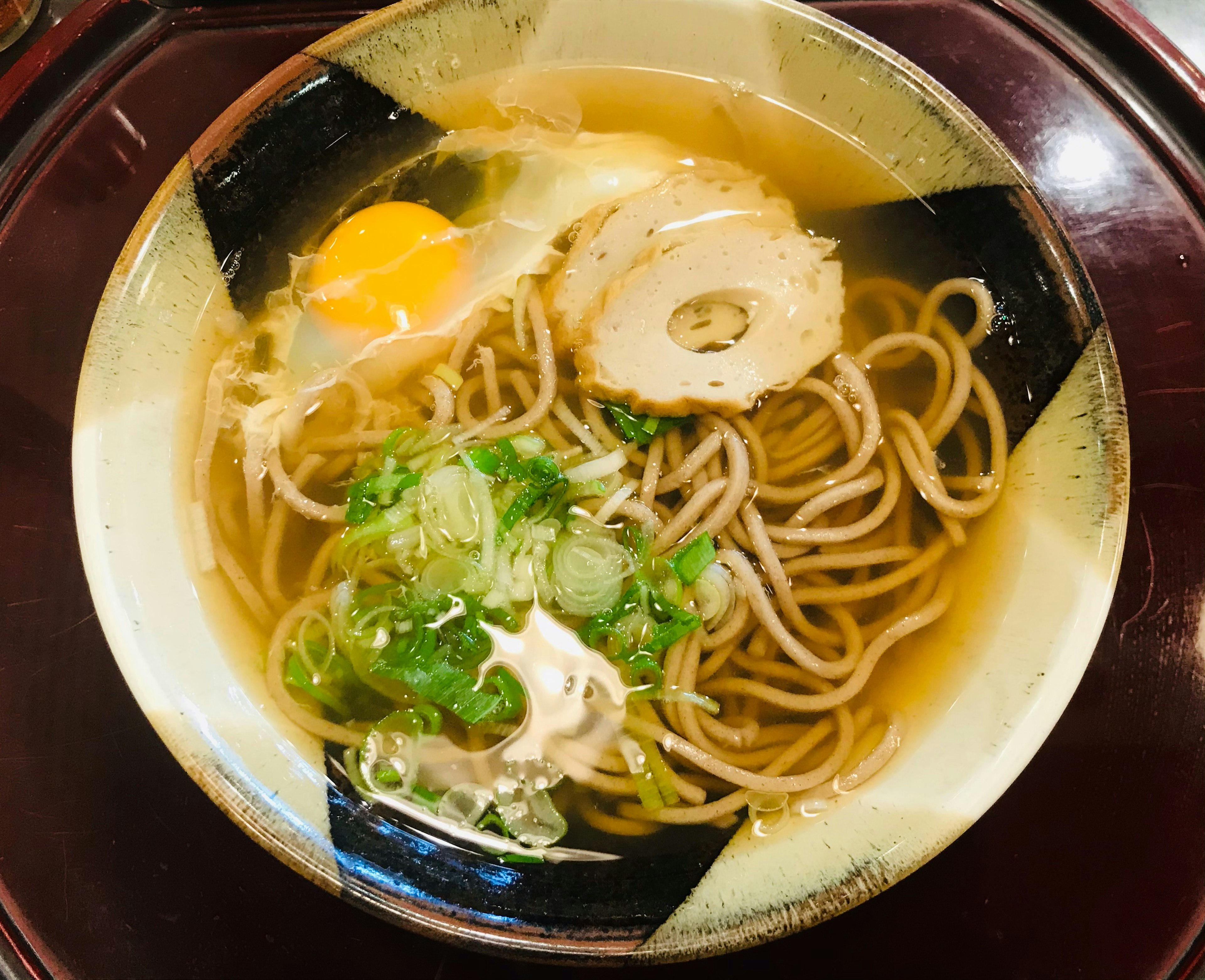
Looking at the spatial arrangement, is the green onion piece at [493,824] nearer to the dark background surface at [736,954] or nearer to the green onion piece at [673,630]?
the dark background surface at [736,954]

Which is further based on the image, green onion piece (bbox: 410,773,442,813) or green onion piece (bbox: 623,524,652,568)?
green onion piece (bbox: 623,524,652,568)

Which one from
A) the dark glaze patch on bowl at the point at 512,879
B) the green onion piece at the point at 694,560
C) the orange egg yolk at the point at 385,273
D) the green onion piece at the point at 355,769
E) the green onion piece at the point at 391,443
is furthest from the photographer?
the orange egg yolk at the point at 385,273

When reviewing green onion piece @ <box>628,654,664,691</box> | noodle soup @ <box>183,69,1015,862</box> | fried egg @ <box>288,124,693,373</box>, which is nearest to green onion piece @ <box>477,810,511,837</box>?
noodle soup @ <box>183,69,1015,862</box>

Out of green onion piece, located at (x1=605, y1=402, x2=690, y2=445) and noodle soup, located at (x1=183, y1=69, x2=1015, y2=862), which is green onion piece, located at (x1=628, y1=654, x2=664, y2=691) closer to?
noodle soup, located at (x1=183, y1=69, x2=1015, y2=862)

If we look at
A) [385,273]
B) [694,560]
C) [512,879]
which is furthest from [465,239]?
[512,879]

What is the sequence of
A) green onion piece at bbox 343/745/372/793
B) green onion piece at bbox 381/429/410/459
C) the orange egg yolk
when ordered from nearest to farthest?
green onion piece at bbox 343/745/372/793
green onion piece at bbox 381/429/410/459
the orange egg yolk

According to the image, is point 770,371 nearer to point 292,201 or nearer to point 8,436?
point 292,201

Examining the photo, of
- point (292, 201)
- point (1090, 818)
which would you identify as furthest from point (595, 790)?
point (292, 201)

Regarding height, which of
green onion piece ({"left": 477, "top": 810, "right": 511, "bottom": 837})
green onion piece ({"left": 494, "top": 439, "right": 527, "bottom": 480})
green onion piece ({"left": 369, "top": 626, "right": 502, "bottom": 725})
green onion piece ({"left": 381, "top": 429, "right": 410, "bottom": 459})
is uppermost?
green onion piece ({"left": 494, "top": 439, "right": 527, "bottom": 480})

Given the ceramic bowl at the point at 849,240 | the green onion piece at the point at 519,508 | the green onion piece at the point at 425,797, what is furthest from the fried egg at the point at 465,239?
the green onion piece at the point at 425,797
